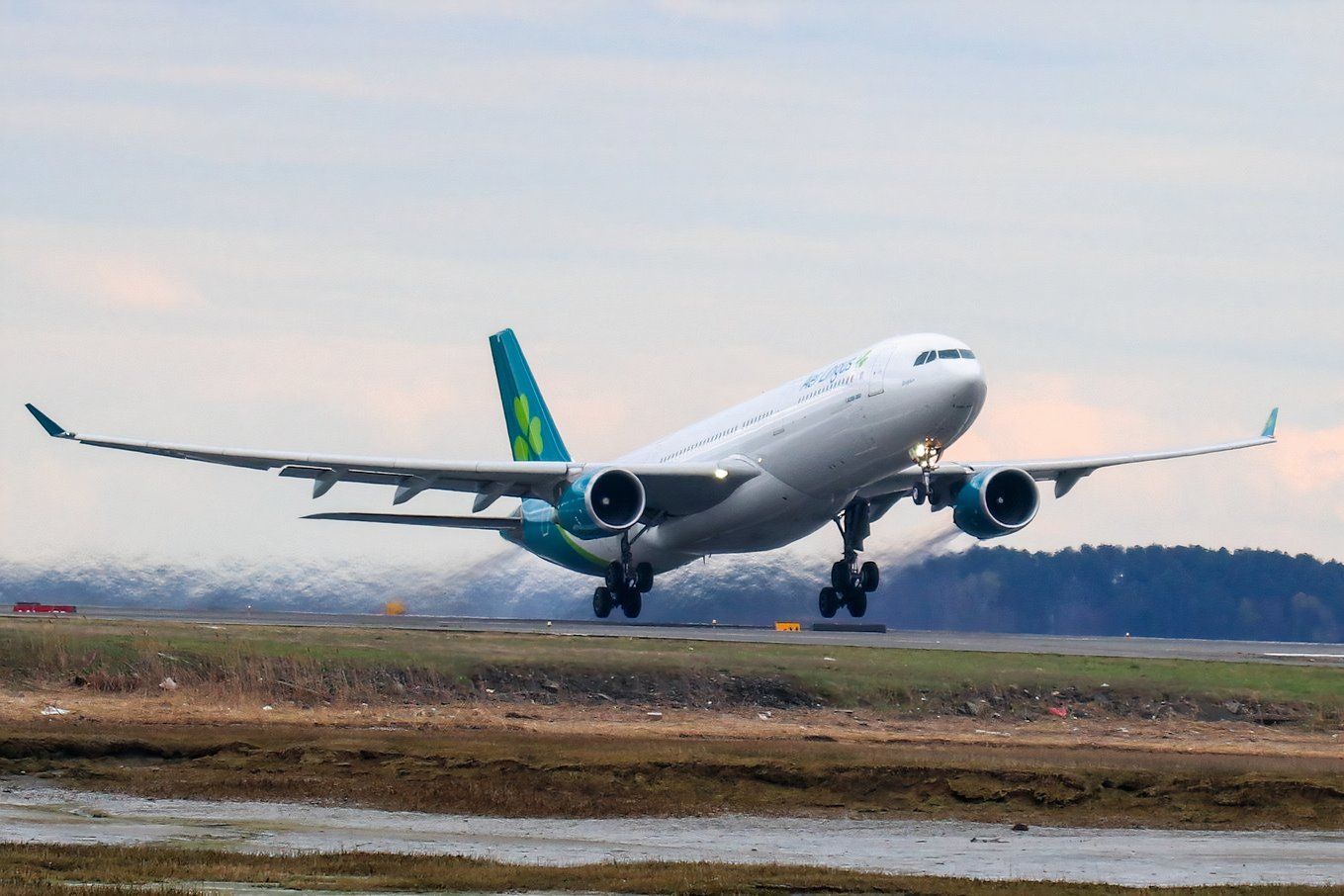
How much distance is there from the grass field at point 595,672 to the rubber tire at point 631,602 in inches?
500

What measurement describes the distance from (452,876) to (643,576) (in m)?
36.8

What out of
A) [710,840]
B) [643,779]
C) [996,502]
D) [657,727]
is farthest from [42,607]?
[710,840]

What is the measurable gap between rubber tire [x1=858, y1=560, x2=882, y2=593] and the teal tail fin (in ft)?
41.5

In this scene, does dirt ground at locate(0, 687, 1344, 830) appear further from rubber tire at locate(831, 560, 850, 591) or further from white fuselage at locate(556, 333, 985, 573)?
rubber tire at locate(831, 560, 850, 591)

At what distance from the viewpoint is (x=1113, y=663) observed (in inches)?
1651

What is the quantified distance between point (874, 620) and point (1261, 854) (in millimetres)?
41626

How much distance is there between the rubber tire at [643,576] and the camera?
54375 mm

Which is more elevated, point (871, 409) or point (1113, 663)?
point (871, 409)

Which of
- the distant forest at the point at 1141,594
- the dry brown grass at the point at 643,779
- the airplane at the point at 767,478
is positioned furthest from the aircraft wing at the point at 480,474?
the dry brown grass at the point at 643,779

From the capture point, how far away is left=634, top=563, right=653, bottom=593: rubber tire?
54.4 meters

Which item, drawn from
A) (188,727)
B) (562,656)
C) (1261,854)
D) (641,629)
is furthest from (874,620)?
(1261,854)

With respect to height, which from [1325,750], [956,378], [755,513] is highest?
[956,378]

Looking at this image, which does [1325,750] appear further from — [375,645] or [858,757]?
[375,645]

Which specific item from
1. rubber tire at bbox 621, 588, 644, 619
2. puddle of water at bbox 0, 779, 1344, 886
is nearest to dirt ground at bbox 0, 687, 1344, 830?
puddle of water at bbox 0, 779, 1344, 886
